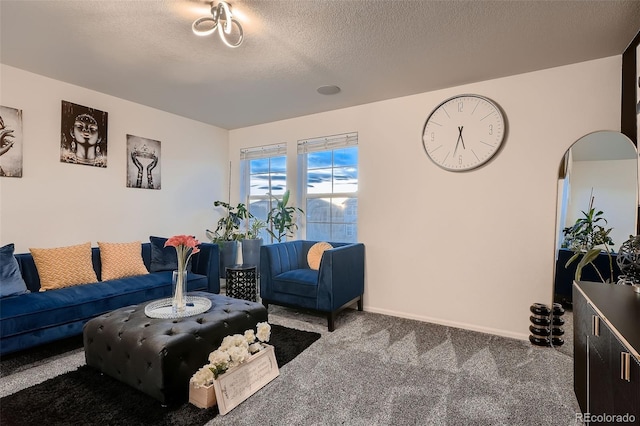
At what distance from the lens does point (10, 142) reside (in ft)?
9.24

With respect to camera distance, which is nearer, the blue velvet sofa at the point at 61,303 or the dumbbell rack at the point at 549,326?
the blue velvet sofa at the point at 61,303

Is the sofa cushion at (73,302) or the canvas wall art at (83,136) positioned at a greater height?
the canvas wall art at (83,136)

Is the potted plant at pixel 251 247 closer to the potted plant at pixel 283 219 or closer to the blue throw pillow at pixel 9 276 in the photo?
the potted plant at pixel 283 219

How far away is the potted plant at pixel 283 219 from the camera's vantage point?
4.22 meters

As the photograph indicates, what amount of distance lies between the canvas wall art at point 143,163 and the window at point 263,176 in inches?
50.3

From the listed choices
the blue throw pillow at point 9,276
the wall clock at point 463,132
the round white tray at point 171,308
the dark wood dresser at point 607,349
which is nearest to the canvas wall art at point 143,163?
the blue throw pillow at point 9,276

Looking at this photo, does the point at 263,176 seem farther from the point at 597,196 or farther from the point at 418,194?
the point at 597,196

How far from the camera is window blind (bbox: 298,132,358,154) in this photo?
386 centimetres

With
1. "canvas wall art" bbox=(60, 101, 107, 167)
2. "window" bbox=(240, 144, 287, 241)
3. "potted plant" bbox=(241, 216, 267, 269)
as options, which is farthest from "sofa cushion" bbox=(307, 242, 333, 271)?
"canvas wall art" bbox=(60, 101, 107, 167)

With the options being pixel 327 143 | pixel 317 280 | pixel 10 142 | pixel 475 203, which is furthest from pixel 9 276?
pixel 475 203

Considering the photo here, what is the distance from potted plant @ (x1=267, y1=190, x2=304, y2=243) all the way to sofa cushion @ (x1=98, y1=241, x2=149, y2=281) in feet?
5.38

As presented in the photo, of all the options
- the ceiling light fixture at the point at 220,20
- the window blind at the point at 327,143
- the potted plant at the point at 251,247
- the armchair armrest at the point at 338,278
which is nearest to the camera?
the ceiling light fixture at the point at 220,20

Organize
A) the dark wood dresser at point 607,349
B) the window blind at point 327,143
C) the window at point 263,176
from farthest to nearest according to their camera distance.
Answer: the window at point 263,176, the window blind at point 327,143, the dark wood dresser at point 607,349

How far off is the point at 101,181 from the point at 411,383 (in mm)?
3680
